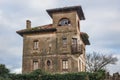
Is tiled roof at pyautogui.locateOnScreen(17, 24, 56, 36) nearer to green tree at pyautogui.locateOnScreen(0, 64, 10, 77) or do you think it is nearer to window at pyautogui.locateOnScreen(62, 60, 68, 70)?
window at pyautogui.locateOnScreen(62, 60, 68, 70)

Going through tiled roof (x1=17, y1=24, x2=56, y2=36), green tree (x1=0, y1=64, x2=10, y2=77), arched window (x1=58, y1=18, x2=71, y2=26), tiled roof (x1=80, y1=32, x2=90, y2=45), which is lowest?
green tree (x1=0, y1=64, x2=10, y2=77)

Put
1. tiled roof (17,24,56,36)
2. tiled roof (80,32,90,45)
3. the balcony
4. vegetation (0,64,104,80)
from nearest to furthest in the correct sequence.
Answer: vegetation (0,64,104,80) → the balcony → tiled roof (17,24,56,36) → tiled roof (80,32,90,45)

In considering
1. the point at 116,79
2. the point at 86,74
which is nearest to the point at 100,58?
the point at 116,79

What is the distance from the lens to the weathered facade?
41844 mm

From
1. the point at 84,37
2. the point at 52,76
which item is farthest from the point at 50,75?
the point at 84,37

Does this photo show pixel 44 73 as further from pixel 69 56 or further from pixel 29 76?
pixel 69 56

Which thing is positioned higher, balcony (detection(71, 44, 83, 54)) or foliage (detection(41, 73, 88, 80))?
balcony (detection(71, 44, 83, 54))

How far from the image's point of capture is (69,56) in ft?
137

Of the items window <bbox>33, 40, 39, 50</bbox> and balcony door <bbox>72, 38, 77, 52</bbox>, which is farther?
window <bbox>33, 40, 39, 50</bbox>

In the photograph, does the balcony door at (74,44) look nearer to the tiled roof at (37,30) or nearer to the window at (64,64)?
the window at (64,64)

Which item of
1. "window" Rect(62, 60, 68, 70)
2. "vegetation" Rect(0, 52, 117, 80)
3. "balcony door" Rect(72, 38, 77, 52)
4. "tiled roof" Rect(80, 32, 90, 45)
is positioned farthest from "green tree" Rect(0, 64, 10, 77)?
"tiled roof" Rect(80, 32, 90, 45)

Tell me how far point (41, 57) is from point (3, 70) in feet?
19.4

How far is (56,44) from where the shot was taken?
42.8 m

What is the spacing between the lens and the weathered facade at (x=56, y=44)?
137ft
